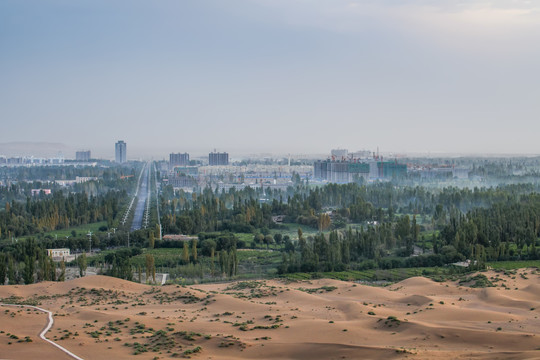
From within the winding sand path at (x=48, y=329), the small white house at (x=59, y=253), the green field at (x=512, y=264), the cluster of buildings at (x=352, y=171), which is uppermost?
the cluster of buildings at (x=352, y=171)

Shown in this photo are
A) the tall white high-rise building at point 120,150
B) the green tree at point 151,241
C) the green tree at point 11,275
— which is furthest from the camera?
the tall white high-rise building at point 120,150

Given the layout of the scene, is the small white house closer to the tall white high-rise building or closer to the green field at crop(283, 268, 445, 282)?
the green field at crop(283, 268, 445, 282)

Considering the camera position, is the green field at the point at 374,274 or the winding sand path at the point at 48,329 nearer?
the winding sand path at the point at 48,329

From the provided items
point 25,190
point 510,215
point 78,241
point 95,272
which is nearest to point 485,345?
point 95,272

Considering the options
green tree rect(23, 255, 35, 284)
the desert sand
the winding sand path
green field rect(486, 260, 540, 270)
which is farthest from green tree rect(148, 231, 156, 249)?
green field rect(486, 260, 540, 270)

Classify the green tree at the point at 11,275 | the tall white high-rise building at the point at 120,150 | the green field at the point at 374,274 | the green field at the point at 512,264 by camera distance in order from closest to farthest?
the green tree at the point at 11,275, the green field at the point at 374,274, the green field at the point at 512,264, the tall white high-rise building at the point at 120,150

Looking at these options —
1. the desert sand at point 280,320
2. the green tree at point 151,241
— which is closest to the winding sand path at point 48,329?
the desert sand at point 280,320

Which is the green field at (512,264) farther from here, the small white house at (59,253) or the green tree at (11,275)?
the small white house at (59,253)

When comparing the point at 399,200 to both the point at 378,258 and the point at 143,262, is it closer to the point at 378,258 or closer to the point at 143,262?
the point at 378,258

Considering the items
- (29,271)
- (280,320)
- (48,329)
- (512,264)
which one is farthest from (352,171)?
(48,329)
